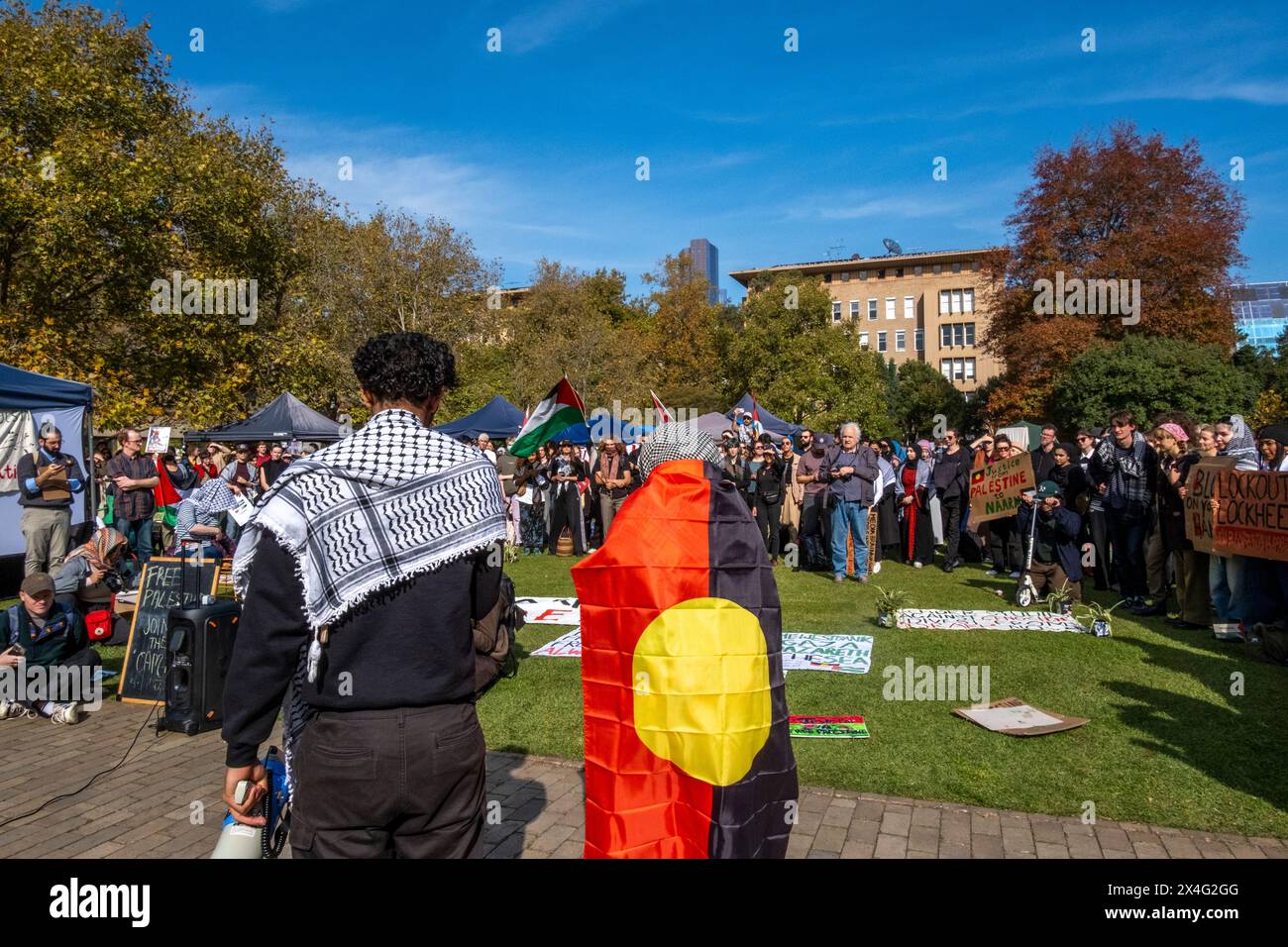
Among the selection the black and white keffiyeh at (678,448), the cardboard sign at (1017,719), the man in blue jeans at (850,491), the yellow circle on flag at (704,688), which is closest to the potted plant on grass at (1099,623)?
the cardboard sign at (1017,719)

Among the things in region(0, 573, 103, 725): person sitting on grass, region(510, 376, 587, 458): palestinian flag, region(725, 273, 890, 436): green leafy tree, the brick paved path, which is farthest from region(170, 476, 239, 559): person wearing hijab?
region(725, 273, 890, 436): green leafy tree

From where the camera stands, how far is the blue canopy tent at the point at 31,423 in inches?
484

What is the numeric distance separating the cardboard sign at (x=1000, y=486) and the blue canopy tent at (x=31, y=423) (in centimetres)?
1233

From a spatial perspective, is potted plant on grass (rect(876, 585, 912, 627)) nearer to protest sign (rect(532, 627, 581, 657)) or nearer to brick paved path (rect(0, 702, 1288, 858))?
protest sign (rect(532, 627, 581, 657))

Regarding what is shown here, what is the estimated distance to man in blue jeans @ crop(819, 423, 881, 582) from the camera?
12031 millimetres

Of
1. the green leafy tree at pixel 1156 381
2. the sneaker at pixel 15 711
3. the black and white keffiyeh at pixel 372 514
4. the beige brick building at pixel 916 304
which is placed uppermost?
the beige brick building at pixel 916 304

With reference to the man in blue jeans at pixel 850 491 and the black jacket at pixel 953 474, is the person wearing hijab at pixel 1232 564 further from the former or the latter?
the black jacket at pixel 953 474

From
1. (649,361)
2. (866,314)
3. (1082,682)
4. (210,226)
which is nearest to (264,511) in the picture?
(1082,682)

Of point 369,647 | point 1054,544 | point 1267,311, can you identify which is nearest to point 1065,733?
point 1054,544

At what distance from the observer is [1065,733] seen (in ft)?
19.1

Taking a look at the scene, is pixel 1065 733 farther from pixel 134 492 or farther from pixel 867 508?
pixel 134 492

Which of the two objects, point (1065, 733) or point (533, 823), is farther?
point (1065, 733)

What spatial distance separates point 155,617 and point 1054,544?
9.44 meters
